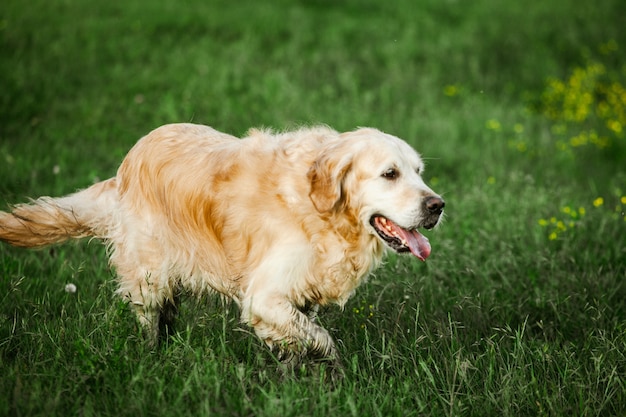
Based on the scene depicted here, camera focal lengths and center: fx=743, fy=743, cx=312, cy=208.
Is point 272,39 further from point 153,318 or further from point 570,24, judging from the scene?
point 153,318

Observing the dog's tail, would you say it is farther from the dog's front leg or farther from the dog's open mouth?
the dog's open mouth

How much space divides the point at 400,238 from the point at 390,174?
0.32m

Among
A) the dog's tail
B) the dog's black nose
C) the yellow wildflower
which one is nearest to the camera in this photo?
the dog's black nose

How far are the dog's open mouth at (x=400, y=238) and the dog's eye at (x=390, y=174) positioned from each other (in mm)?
208

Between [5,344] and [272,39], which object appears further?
[272,39]

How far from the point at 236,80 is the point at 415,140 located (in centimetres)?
247

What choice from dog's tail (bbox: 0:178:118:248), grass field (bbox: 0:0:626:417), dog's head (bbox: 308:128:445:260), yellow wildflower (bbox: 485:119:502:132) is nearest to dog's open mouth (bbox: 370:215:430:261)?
dog's head (bbox: 308:128:445:260)

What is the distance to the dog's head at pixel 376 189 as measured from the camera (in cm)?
365

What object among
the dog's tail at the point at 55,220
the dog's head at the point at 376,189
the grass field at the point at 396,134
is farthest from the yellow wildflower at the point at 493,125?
the dog's tail at the point at 55,220

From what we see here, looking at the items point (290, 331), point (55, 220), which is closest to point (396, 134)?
point (55, 220)

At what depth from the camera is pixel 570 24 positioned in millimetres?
12492

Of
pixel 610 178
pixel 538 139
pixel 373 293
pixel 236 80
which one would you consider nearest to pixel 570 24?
pixel 538 139

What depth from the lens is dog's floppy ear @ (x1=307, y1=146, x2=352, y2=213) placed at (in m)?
3.69

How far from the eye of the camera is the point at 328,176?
370cm
